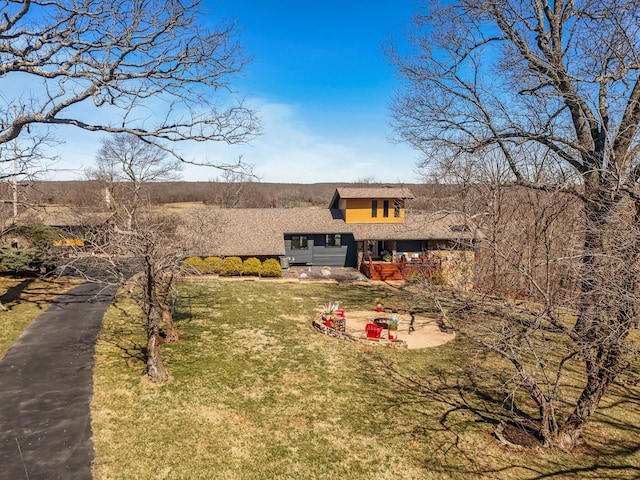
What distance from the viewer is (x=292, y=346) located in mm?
15414

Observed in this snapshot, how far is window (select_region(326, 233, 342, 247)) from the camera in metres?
33.0

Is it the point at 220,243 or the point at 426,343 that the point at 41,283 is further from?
the point at 426,343

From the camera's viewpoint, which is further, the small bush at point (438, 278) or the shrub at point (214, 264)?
the shrub at point (214, 264)

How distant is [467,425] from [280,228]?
24.1 meters

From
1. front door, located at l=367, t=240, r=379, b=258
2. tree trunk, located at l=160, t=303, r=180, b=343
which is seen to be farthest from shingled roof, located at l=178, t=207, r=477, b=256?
tree trunk, located at l=160, t=303, r=180, b=343

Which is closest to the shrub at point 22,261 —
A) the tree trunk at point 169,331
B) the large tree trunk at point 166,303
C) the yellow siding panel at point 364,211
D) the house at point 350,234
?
the house at point 350,234

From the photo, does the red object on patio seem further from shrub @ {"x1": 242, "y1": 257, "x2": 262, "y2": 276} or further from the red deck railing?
shrub @ {"x1": 242, "y1": 257, "x2": 262, "y2": 276}

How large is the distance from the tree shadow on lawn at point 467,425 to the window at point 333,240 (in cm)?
1912

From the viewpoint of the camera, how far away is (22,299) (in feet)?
62.7

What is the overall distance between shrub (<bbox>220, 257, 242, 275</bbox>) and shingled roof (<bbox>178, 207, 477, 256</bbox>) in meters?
0.85

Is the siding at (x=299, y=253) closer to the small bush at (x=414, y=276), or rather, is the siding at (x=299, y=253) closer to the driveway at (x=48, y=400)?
the small bush at (x=414, y=276)

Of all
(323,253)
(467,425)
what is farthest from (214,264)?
(467,425)

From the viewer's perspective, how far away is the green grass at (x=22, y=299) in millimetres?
14859

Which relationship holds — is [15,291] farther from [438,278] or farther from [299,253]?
[438,278]
